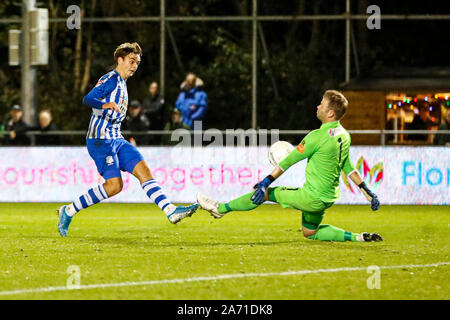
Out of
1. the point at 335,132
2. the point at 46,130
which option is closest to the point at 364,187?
the point at 335,132

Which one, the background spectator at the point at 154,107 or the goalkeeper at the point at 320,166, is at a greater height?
the background spectator at the point at 154,107

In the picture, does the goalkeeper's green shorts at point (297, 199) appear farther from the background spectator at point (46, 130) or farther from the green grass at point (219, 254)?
the background spectator at point (46, 130)

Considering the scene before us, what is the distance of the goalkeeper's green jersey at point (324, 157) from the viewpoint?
33.9ft

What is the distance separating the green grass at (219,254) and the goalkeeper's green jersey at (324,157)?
1.89 ft

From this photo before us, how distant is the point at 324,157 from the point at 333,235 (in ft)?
3.06

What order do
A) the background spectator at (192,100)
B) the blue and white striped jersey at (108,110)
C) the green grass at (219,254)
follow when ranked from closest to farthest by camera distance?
the green grass at (219,254) < the blue and white striped jersey at (108,110) < the background spectator at (192,100)

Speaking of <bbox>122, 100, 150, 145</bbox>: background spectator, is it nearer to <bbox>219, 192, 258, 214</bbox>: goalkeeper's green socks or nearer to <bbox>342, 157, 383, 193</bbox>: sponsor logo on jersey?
<bbox>342, 157, 383, 193</bbox>: sponsor logo on jersey

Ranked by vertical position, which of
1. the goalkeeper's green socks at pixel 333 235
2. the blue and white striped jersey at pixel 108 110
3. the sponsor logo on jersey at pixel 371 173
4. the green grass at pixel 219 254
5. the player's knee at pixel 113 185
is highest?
the blue and white striped jersey at pixel 108 110

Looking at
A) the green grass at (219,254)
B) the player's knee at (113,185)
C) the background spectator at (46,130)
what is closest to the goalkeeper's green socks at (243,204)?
the green grass at (219,254)

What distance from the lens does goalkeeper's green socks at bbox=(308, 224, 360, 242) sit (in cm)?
1078

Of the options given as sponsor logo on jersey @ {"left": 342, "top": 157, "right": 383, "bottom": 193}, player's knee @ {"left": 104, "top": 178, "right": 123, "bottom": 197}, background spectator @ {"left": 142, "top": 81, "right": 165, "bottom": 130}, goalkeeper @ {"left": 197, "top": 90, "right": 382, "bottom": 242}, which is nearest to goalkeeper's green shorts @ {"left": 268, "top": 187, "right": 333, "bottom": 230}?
goalkeeper @ {"left": 197, "top": 90, "right": 382, "bottom": 242}

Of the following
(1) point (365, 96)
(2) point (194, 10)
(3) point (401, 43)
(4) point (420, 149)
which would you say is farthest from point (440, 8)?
(4) point (420, 149)

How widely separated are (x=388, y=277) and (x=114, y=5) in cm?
1879

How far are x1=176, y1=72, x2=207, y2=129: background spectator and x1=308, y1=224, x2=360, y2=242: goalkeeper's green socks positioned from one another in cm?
948
